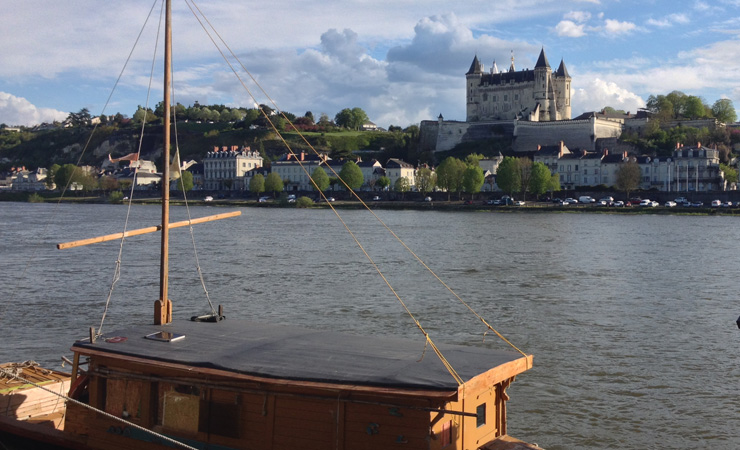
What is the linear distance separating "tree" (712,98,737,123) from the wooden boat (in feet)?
418

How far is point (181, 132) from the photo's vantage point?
163 m

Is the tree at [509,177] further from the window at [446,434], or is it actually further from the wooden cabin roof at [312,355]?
the window at [446,434]

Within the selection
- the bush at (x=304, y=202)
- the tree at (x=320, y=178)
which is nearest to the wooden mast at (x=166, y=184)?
the bush at (x=304, y=202)

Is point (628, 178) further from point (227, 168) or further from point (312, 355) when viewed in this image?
point (312, 355)

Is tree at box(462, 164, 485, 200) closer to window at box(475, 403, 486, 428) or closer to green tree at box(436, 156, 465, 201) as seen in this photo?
green tree at box(436, 156, 465, 201)

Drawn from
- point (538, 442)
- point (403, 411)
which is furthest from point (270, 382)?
point (538, 442)

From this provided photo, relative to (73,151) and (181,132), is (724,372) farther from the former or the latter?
(73,151)

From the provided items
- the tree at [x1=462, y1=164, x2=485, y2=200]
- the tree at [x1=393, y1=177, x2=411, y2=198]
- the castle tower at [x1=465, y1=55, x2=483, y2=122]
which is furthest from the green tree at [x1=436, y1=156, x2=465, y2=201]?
the castle tower at [x1=465, y1=55, x2=483, y2=122]

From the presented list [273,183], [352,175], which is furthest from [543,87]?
[273,183]

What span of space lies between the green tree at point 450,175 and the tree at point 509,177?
225 inches

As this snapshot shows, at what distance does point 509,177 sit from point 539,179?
11.9 ft

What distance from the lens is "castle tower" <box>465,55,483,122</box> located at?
135375 mm

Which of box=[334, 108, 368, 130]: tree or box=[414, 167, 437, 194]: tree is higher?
box=[334, 108, 368, 130]: tree

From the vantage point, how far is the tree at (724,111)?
4818 inches
